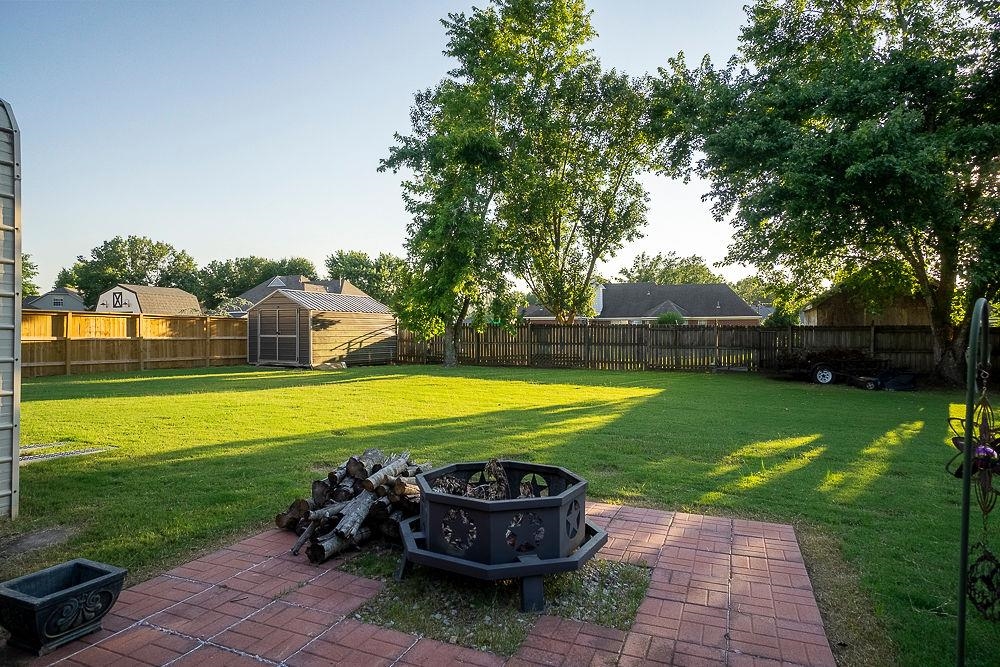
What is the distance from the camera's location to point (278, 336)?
1895cm

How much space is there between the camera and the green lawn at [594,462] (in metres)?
3.11

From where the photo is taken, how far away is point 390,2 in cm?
871

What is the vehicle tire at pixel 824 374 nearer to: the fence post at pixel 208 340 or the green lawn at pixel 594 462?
the green lawn at pixel 594 462

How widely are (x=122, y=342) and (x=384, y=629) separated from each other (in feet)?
56.9

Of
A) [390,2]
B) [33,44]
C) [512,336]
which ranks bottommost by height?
[512,336]

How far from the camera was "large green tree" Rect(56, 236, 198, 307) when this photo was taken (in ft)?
166

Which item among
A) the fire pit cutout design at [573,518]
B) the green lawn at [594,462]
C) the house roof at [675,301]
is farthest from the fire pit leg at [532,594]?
the house roof at [675,301]

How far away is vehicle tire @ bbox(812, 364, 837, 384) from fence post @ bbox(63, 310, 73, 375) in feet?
64.8

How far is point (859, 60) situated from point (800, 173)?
3.16 meters

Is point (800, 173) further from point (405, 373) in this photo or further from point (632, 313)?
point (632, 313)

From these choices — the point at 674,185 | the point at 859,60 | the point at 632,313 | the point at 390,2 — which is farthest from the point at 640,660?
the point at 632,313

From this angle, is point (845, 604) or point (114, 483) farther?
point (114, 483)

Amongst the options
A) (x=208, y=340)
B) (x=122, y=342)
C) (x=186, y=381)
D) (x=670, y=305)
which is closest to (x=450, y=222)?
(x=186, y=381)

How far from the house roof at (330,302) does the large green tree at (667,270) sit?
1484 inches
